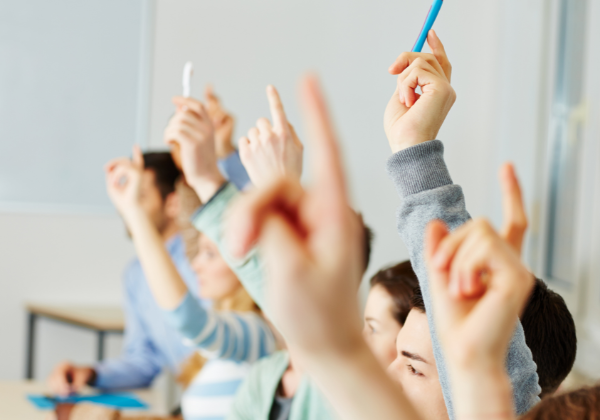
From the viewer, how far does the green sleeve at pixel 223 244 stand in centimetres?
74

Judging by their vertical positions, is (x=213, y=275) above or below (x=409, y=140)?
below

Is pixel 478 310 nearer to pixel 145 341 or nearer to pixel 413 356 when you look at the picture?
pixel 413 356

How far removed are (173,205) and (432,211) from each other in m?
1.49

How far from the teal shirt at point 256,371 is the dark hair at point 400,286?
6.6 inches

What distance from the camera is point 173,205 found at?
1.86 m

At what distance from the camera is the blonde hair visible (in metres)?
1.43

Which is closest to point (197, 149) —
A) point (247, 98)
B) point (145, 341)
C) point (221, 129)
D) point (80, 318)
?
point (221, 129)

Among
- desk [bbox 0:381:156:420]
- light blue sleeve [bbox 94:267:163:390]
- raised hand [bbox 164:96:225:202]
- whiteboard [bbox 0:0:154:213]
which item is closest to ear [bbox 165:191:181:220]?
light blue sleeve [bbox 94:267:163:390]

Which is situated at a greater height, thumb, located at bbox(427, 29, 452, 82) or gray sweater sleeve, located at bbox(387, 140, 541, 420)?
thumb, located at bbox(427, 29, 452, 82)

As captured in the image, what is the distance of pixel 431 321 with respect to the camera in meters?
0.43

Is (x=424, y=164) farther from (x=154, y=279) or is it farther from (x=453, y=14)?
(x=453, y=14)

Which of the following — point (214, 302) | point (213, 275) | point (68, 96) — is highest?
point (68, 96)

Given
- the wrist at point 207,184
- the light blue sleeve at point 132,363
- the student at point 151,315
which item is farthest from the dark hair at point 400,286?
the light blue sleeve at point 132,363

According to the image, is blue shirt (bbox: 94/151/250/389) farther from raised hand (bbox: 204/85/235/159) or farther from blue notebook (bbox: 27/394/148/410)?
raised hand (bbox: 204/85/235/159)
